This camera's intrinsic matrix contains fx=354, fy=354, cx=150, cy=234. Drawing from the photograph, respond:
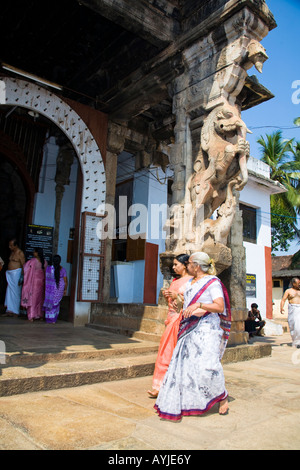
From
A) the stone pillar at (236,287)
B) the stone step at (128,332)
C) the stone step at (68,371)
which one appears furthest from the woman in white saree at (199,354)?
the stone pillar at (236,287)

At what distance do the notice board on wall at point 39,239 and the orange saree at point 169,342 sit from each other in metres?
5.73

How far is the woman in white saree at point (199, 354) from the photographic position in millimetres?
2588

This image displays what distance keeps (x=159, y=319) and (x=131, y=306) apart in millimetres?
811

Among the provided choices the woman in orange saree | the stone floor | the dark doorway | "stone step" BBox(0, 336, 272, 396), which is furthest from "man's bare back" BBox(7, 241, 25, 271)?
the woman in orange saree

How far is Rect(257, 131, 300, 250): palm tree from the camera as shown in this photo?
760 inches

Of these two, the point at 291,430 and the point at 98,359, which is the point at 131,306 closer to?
the point at 98,359

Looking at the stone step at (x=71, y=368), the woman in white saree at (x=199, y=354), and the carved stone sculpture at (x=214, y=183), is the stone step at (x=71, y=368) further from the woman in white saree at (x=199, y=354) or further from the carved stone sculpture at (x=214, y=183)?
the carved stone sculpture at (x=214, y=183)

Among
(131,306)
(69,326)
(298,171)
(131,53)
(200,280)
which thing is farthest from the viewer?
(298,171)

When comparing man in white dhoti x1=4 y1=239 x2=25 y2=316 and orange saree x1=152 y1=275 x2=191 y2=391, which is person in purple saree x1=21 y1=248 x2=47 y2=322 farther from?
orange saree x1=152 y1=275 x2=191 y2=391

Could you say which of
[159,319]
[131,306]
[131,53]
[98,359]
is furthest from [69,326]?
[131,53]

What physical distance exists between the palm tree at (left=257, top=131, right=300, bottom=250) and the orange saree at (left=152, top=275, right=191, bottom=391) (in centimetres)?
1681

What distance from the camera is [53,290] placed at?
6691mm

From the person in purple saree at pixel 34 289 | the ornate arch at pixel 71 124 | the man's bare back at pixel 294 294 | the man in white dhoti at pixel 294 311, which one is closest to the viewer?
the ornate arch at pixel 71 124

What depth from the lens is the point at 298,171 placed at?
1955 cm
